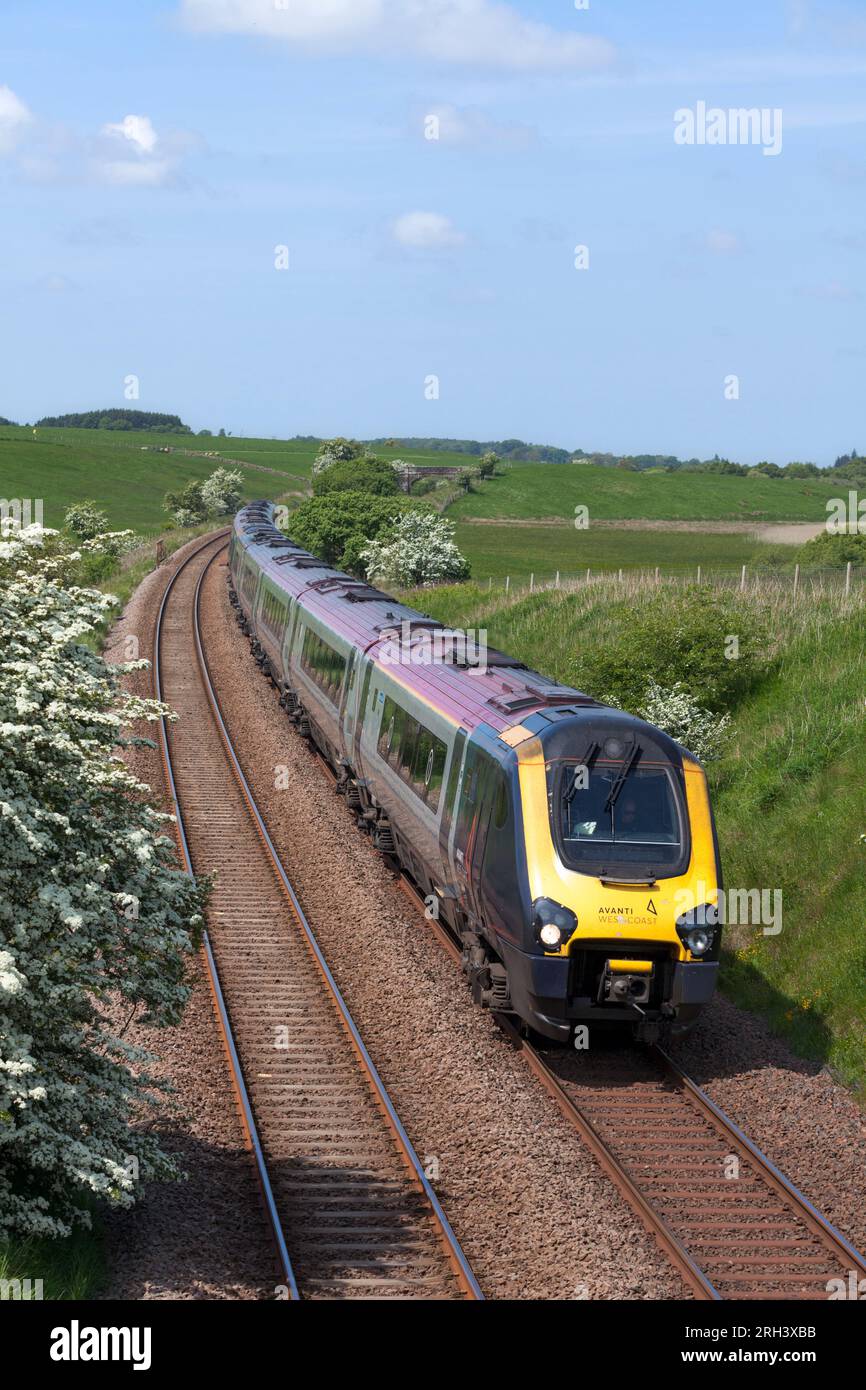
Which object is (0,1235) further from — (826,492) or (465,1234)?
(826,492)

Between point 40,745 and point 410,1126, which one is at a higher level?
point 40,745

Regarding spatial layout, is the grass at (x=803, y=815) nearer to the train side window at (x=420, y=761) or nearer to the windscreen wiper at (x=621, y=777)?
the windscreen wiper at (x=621, y=777)

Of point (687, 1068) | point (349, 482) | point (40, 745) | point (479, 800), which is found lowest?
point (687, 1068)

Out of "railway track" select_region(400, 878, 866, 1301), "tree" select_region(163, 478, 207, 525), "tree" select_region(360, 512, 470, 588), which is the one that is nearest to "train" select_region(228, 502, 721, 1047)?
"railway track" select_region(400, 878, 866, 1301)

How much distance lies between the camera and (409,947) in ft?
59.1

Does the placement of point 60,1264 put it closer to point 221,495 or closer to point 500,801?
point 500,801

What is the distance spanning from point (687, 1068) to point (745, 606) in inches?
602

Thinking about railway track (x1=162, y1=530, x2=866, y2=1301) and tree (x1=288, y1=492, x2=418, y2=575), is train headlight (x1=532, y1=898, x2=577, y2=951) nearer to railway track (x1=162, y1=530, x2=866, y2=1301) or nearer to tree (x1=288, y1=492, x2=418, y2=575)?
railway track (x1=162, y1=530, x2=866, y2=1301)

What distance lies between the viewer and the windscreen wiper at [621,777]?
14328mm

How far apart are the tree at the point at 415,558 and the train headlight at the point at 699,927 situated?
44.1m

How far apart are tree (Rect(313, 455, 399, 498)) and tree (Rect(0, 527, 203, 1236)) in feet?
276

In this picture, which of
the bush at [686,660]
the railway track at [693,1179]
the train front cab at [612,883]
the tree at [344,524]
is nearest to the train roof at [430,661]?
the train front cab at [612,883]

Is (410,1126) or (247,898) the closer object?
(410,1126)

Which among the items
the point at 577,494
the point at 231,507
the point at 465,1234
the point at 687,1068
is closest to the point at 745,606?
the point at 687,1068
